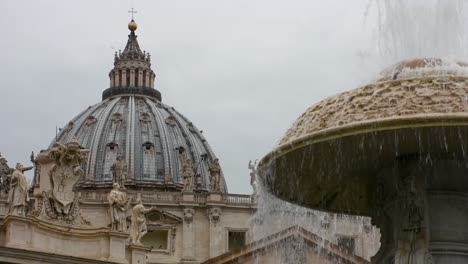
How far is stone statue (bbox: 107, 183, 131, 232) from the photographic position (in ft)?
107

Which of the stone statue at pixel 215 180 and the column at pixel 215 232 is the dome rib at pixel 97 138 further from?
the column at pixel 215 232

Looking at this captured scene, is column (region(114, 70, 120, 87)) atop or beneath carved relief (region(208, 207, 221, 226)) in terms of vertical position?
atop

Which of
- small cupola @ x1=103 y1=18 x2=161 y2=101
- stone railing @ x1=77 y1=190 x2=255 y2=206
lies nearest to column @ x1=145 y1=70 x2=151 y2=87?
small cupola @ x1=103 y1=18 x2=161 y2=101

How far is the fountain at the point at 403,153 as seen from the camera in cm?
842

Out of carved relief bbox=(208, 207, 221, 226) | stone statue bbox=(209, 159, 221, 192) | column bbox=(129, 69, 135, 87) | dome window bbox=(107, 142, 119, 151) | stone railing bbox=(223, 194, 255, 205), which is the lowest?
carved relief bbox=(208, 207, 221, 226)

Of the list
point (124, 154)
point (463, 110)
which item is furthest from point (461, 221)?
point (124, 154)

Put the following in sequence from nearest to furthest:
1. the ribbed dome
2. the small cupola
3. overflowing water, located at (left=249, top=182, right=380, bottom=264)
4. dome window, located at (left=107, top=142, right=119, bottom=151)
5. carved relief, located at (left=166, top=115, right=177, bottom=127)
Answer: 1. overflowing water, located at (left=249, top=182, right=380, bottom=264)
2. the ribbed dome
3. dome window, located at (left=107, top=142, right=119, bottom=151)
4. carved relief, located at (left=166, top=115, right=177, bottom=127)
5. the small cupola

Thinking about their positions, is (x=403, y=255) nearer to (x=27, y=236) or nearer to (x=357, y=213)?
(x=357, y=213)

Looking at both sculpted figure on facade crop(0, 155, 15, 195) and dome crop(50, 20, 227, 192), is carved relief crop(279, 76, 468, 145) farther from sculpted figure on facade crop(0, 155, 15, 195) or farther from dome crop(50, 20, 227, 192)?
dome crop(50, 20, 227, 192)

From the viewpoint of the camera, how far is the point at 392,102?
8.50 meters

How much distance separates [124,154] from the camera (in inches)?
3974

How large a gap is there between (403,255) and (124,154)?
3663 inches

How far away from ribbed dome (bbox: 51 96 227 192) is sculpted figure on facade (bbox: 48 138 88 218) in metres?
61.4

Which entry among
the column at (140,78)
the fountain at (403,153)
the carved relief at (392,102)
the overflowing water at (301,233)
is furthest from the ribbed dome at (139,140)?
the carved relief at (392,102)
